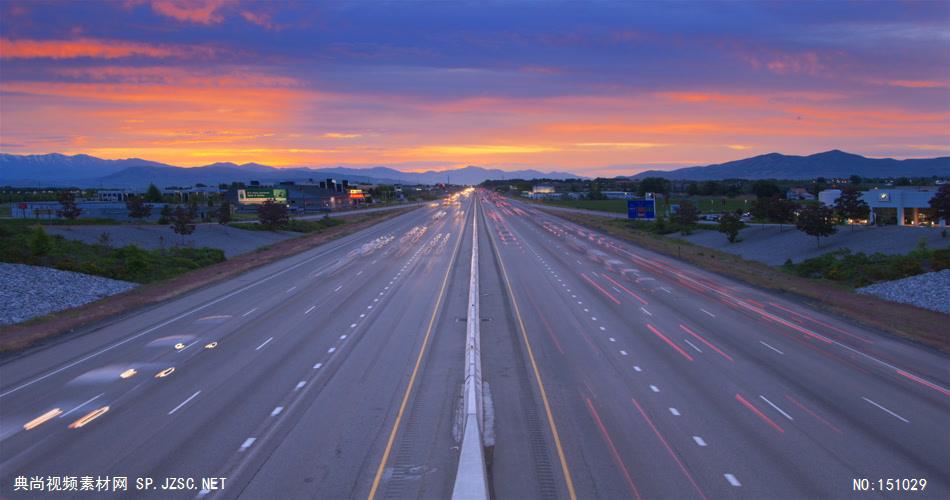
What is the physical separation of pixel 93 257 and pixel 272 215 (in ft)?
111

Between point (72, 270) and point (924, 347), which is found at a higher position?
point (72, 270)

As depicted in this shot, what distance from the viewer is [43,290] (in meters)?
36.8

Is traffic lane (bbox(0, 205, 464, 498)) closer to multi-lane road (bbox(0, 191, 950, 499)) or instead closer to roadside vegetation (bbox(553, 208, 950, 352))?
multi-lane road (bbox(0, 191, 950, 499))

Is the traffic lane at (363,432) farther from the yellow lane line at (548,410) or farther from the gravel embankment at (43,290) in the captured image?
the gravel embankment at (43,290)

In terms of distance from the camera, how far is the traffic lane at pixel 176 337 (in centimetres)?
1934

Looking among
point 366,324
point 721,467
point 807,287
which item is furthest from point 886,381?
point 807,287

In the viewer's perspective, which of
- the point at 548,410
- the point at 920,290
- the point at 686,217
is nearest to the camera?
the point at 548,410

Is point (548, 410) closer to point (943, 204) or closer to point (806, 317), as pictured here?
point (806, 317)

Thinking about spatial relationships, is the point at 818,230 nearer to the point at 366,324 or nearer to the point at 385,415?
the point at 366,324

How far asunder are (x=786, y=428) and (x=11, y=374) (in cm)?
2381

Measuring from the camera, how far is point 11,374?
72.3ft

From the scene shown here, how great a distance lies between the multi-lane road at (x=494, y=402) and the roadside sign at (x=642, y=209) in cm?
6536

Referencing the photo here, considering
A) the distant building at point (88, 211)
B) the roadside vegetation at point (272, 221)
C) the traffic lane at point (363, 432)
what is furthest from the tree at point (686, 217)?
the distant building at point (88, 211)

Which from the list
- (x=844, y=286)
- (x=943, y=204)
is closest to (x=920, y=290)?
(x=844, y=286)
